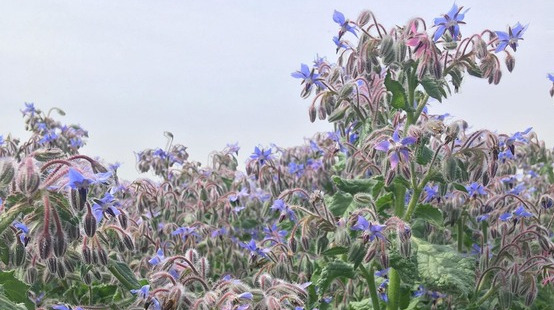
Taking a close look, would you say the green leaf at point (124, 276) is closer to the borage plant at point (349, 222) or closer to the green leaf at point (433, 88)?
the borage plant at point (349, 222)

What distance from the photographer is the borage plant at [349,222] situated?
5.75 feet

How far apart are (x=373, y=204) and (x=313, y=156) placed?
2.43 meters

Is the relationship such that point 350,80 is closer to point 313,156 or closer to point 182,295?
point 182,295

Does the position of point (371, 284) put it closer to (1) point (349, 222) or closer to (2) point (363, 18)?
(1) point (349, 222)

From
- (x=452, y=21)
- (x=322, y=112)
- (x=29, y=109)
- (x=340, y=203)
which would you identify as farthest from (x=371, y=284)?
(x=29, y=109)

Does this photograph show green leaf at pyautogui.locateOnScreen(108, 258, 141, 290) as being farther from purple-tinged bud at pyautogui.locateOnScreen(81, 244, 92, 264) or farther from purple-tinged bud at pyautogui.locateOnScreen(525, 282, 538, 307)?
purple-tinged bud at pyautogui.locateOnScreen(525, 282, 538, 307)

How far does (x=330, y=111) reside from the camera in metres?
2.95

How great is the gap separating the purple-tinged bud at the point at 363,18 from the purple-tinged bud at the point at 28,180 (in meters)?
1.66

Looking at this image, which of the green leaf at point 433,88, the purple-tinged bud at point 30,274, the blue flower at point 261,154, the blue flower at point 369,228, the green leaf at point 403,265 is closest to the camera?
the purple-tinged bud at point 30,274

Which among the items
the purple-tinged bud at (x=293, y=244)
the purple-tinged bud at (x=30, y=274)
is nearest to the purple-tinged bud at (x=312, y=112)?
the purple-tinged bud at (x=293, y=244)

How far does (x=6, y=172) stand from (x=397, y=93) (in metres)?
1.47

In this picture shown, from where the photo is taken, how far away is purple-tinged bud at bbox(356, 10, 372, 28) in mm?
2861

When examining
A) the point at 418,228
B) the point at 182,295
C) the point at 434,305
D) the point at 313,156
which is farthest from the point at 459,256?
the point at 313,156

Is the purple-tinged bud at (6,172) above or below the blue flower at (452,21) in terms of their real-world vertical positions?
below
